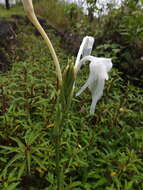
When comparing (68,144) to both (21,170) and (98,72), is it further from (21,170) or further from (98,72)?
(98,72)

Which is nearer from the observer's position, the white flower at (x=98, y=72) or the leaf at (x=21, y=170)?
the white flower at (x=98, y=72)

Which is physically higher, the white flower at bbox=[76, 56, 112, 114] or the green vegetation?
the white flower at bbox=[76, 56, 112, 114]

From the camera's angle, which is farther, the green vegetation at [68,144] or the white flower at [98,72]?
the green vegetation at [68,144]

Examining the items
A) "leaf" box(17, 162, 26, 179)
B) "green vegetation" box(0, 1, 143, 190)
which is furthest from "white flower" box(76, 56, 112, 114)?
"leaf" box(17, 162, 26, 179)

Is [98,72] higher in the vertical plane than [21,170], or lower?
higher

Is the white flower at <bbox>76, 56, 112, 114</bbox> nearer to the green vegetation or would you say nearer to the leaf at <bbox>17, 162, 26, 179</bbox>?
the green vegetation

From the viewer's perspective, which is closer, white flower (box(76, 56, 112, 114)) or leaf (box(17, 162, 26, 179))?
white flower (box(76, 56, 112, 114))

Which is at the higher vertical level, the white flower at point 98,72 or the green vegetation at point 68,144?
the white flower at point 98,72

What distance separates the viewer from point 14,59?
87.4 inches

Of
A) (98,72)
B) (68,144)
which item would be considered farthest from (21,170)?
(98,72)

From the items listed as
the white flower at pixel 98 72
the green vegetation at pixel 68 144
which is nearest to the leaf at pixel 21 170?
the green vegetation at pixel 68 144

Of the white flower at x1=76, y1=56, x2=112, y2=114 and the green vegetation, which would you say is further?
the green vegetation

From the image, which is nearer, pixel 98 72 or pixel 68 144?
pixel 98 72

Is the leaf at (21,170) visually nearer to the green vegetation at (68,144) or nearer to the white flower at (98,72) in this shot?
the green vegetation at (68,144)
